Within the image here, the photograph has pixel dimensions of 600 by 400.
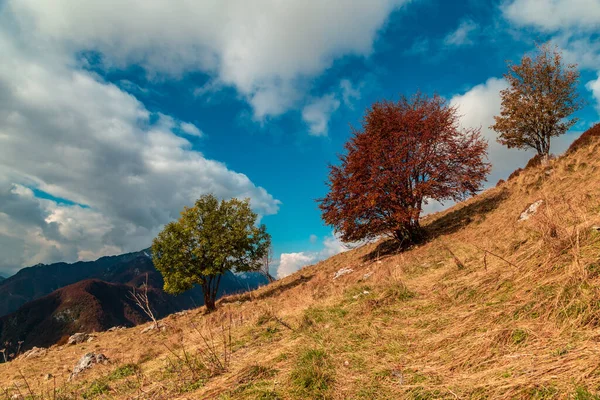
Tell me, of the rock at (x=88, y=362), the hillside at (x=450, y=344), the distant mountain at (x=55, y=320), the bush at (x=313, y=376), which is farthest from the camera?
the distant mountain at (x=55, y=320)

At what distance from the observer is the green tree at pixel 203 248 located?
2277cm

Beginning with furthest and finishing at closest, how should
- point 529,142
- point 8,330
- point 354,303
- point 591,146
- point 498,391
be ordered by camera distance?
point 8,330
point 529,142
point 591,146
point 354,303
point 498,391

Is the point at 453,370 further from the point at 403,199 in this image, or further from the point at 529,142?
the point at 529,142

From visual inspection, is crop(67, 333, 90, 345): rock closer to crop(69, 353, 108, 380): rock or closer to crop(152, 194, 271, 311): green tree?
crop(152, 194, 271, 311): green tree

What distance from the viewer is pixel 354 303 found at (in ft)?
24.1

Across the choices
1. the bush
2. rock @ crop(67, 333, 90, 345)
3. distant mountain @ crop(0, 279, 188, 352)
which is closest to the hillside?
the bush

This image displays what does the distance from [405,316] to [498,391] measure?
2.80 meters

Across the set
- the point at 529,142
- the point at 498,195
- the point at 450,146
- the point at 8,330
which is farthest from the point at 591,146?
the point at 8,330

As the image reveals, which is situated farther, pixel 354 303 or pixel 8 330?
pixel 8 330

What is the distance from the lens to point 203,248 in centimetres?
2339

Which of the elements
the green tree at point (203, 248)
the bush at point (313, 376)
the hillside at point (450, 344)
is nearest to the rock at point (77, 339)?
the green tree at point (203, 248)

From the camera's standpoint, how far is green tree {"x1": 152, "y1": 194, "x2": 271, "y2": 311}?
2277cm

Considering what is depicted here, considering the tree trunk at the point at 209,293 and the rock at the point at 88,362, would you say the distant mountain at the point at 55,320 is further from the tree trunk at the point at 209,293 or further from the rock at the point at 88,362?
the rock at the point at 88,362

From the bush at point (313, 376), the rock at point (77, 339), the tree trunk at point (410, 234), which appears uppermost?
the tree trunk at point (410, 234)
